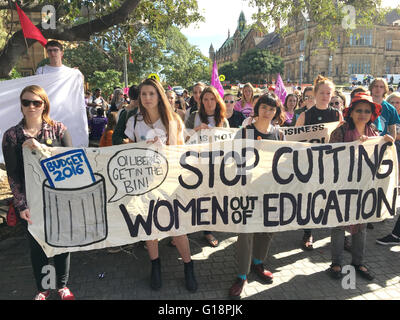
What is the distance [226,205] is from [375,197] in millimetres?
1711

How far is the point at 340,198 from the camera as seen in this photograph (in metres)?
3.46

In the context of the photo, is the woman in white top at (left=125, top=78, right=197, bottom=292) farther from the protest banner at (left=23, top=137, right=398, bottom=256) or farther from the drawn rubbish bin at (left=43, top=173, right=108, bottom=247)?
the drawn rubbish bin at (left=43, top=173, right=108, bottom=247)

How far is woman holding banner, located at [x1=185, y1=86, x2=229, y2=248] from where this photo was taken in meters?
4.18

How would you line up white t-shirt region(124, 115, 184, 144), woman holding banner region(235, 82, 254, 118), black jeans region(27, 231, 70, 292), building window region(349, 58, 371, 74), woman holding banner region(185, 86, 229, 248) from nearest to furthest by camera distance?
black jeans region(27, 231, 70, 292) < white t-shirt region(124, 115, 184, 144) < woman holding banner region(185, 86, 229, 248) < woman holding banner region(235, 82, 254, 118) < building window region(349, 58, 371, 74)

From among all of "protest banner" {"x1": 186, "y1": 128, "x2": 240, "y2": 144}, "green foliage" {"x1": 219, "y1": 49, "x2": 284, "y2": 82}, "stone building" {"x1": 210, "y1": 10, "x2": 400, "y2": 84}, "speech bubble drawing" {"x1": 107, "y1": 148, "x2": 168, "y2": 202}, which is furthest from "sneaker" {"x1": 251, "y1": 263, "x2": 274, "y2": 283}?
"stone building" {"x1": 210, "y1": 10, "x2": 400, "y2": 84}

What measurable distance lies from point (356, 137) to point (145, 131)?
91.8 inches

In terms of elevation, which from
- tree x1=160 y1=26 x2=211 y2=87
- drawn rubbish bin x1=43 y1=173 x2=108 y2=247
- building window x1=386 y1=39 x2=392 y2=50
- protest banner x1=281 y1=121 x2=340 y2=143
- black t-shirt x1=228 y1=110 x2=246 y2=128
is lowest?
drawn rubbish bin x1=43 y1=173 x2=108 y2=247

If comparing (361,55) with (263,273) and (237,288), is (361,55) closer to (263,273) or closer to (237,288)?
(263,273)

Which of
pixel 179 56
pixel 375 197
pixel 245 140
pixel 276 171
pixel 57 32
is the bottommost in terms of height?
pixel 375 197

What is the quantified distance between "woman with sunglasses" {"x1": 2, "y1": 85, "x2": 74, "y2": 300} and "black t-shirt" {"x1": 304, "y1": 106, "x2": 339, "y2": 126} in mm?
3040

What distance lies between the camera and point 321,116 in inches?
A: 166

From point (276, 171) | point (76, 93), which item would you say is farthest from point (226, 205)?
point (76, 93)
